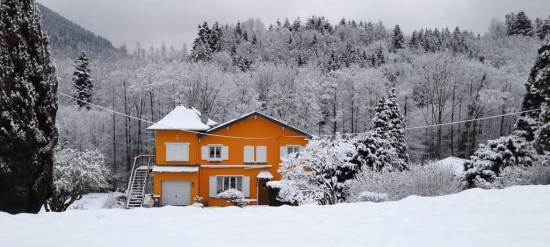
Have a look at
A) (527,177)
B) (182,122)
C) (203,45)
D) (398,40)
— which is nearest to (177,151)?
(182,122)

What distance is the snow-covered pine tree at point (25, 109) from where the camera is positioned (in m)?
6.84

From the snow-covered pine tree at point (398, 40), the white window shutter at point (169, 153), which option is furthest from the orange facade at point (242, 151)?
the snow-covered pine tree at point (398, 40)

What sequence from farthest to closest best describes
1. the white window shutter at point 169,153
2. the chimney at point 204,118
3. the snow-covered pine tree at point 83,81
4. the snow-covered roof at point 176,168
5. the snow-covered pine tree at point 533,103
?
the snow-covered pine tree at point 83,81 → the chimney at point 204,118 → the white window shutter at point 169,153 → the snow-covered roof at point 176,168 → the snow-covered pine tree at point 533,103

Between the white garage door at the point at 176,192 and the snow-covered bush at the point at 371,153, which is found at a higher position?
the snow-covered bush at the point at 371,153

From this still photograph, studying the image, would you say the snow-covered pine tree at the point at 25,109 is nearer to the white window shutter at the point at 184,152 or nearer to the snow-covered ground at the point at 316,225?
the snow-covered ground at the point at 316,225

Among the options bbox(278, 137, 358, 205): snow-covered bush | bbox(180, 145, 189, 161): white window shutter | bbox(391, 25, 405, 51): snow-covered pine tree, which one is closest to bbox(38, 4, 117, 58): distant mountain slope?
bbox(180, 145, 189, 161): white window shutter

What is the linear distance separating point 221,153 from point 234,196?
130 inches

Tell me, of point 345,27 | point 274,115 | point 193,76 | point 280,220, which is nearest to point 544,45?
point 280,220

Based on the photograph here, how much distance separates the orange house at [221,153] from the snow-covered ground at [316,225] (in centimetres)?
1912

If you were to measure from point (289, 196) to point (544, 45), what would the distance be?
15.7 meters

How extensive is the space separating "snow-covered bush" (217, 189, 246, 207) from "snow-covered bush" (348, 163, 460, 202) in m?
10.8

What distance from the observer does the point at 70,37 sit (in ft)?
282

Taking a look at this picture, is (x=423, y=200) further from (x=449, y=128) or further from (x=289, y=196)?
(x=449, y=128)

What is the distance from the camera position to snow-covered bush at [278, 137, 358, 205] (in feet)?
57.9
